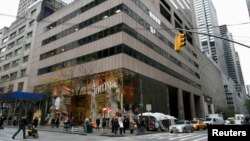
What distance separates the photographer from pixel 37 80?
51625 mm

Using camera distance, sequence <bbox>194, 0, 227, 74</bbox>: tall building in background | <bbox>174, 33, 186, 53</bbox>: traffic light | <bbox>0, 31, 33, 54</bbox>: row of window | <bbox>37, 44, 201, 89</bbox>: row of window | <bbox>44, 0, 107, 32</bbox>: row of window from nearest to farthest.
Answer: <bbox>174, 33, 186, 53</bbox>: traffic light < <bbox>37, 44, 201, 89</bbox>: row of window < <bbox>44, 0, 107, 32</bbox>: row of window < <bbox>0, 31, 33, 54</bbox>: row of window < <bbox>194, 0, 227, 74</bbox>: tall building in background

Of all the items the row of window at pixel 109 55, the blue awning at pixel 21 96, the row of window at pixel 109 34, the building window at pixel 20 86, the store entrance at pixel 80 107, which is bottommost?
the store entrance at pixel 80 107

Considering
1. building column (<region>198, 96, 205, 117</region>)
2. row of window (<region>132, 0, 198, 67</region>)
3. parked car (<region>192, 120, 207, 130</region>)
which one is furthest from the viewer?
building column (<region>198, 96, 205, 117</region>)

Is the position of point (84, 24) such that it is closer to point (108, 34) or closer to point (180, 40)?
point (108, 34)

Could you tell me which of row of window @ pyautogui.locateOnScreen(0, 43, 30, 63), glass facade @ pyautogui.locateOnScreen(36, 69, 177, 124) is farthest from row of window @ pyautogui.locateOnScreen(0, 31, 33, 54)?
glass facade @ pyautogui.locateOnScreen(36, 69, 177, 124)

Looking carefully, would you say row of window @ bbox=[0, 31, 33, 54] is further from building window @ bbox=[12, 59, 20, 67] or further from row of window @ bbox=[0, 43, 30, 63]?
building window @ bbox=[12, 59, 20, 67]

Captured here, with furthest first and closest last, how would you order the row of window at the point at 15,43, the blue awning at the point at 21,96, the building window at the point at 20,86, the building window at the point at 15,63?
the building window at the point at 15,63 → the row of window at the point at 15,43 → the building window at the point at 20,86 → the blue awning at the point at 21,96

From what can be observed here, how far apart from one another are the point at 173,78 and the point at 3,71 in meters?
51.5

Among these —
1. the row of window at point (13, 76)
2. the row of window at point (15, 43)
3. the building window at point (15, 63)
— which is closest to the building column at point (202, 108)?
the row of window at point (13, 76)

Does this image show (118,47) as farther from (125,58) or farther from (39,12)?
(39,12)

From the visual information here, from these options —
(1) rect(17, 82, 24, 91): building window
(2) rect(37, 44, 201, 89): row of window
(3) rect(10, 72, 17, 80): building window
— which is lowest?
(1) rect(17, 82, 24, 91): building window

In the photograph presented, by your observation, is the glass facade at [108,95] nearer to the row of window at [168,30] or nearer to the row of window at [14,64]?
the row of window at [168,30]

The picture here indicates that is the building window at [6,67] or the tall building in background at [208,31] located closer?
the building window at [6,67]

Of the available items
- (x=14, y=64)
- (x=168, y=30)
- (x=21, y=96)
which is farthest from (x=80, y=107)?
(x=14, y=64)
